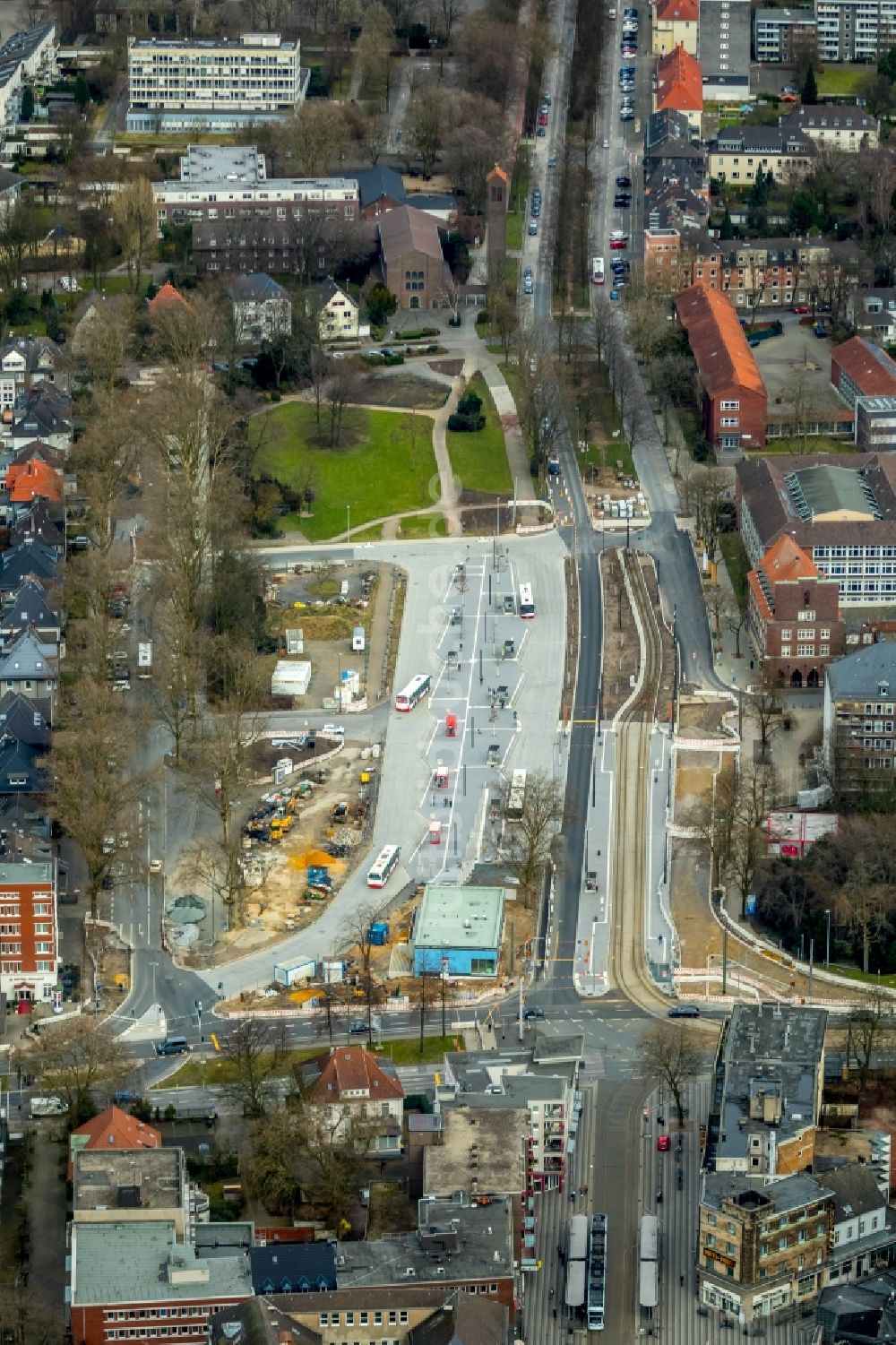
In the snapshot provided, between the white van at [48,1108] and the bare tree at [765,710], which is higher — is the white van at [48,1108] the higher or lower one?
the lower one

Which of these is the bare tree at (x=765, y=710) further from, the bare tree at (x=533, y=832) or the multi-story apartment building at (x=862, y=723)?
the bare tree at (x=533, y=832)

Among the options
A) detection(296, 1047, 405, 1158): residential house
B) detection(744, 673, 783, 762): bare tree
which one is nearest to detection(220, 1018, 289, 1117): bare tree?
detection(296, 1047, 405, 1158): residential house

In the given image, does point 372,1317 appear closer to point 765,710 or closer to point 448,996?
point 448,996

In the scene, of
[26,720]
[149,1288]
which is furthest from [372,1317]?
[26,720]

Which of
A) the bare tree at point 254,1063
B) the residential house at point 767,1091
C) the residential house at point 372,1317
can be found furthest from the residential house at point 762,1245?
the bare tree at point 254,1063

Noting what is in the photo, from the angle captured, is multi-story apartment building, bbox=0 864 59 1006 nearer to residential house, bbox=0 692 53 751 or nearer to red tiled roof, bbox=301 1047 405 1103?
residential house, bbox=0 692 53 751
